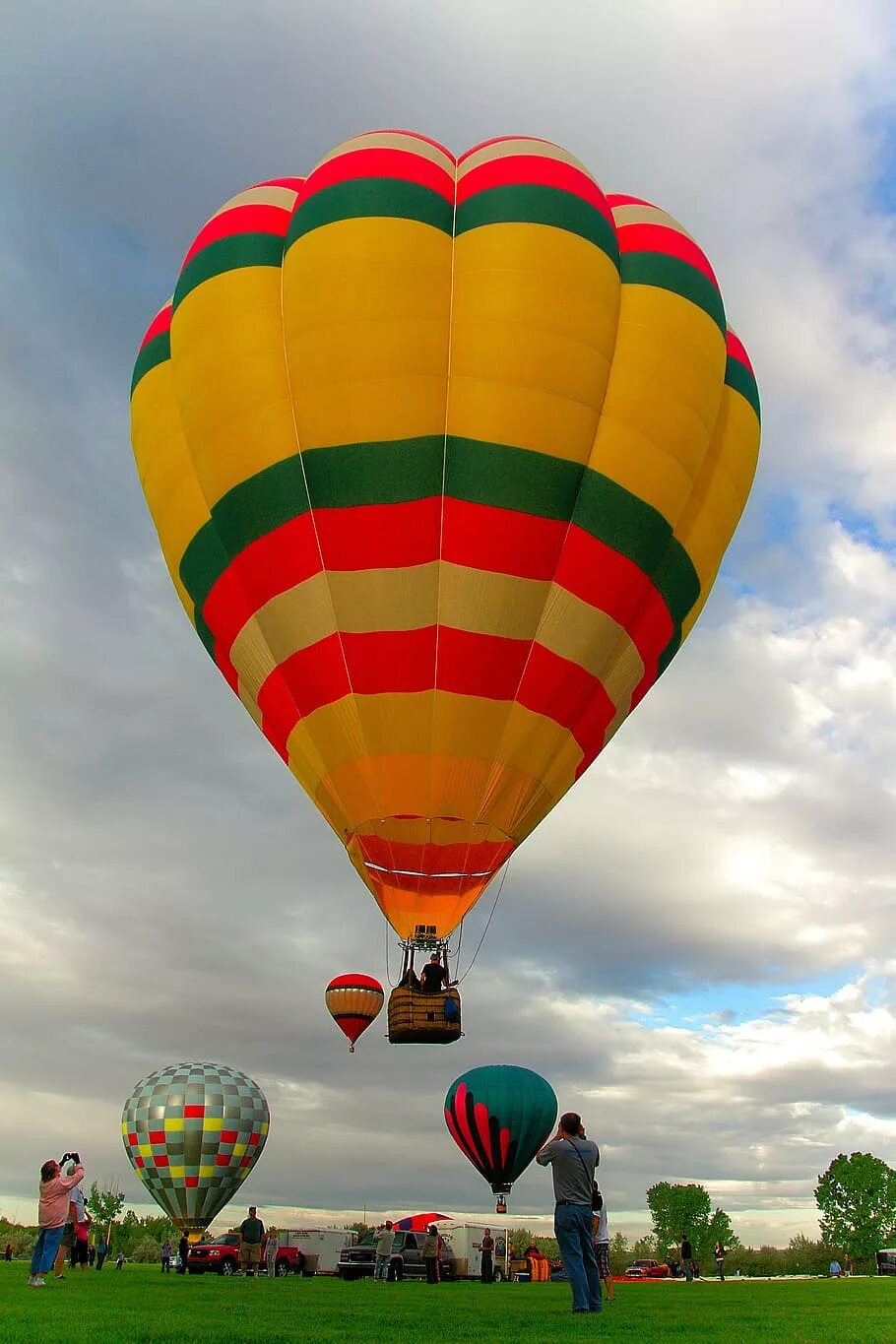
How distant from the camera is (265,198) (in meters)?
15.0

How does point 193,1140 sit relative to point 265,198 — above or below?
below

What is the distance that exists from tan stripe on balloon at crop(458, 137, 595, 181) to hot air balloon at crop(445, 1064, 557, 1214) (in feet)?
70.7

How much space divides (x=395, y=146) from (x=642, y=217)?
3403 millimetres

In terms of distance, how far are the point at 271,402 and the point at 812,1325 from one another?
10.6 metres

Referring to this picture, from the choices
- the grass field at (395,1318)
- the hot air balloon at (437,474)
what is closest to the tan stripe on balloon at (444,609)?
the hot air balloon at (437,474)

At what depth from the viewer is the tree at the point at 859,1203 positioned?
68.0 metres

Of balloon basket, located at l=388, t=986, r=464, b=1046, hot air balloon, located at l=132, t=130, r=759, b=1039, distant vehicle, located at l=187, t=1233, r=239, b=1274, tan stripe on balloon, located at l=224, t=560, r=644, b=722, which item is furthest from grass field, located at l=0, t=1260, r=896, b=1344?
distant vehicle, located at l=187, t=1233, r=239, b=1274

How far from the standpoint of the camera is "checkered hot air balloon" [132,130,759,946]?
515 inches

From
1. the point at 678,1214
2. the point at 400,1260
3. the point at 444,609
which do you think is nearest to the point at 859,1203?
the point at 678,1214

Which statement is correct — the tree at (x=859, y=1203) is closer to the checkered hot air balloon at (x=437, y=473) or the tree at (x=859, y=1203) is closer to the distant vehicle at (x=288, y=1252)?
the distant vehicle at (x=288, y=1252)

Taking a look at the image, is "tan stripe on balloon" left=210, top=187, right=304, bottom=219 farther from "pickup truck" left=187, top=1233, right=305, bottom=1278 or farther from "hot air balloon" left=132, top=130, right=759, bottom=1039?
"pickup truck" left=187, top=1233, right=305, bottom=1278

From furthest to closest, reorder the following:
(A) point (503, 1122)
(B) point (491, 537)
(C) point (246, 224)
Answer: (A) point (503, 1122) → (C) point (246, 224) → (B) point (491, 537)

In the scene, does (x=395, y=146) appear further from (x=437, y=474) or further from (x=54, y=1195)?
(x=54, y=1195)

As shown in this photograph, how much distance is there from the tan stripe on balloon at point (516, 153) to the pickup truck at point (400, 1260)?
20.6 meters
